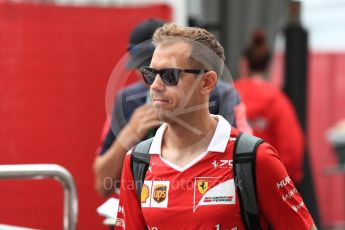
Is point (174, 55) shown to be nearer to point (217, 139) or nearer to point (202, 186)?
point (217, 139)

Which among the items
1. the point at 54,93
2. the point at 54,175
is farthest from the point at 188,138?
the point at 54,93

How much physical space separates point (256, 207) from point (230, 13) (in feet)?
22.3

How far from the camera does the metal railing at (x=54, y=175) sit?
3434 millimetres

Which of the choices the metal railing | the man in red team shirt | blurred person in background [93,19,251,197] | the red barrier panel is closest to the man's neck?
the man in red team shirt

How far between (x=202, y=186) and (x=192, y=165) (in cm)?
8

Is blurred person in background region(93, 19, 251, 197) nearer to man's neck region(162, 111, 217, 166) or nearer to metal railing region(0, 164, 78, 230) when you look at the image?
metal railing region(0, 164, 78, 230)

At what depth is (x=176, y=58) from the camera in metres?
2.60

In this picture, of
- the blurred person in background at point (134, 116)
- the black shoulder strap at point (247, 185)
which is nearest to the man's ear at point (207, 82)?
the black shoulder strap at point (247, 185)

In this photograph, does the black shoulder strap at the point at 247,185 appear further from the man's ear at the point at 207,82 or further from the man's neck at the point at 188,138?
the man's ear at the point at 207,82

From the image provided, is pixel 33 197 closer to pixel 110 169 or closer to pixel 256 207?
pixel 110 169

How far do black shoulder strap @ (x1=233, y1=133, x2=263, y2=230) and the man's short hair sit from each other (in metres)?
0.34

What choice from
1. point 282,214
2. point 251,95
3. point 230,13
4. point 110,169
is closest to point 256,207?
point 282,214

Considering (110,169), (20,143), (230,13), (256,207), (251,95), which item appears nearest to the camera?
(256,207)

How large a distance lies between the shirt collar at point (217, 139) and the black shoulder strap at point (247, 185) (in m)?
0.09
